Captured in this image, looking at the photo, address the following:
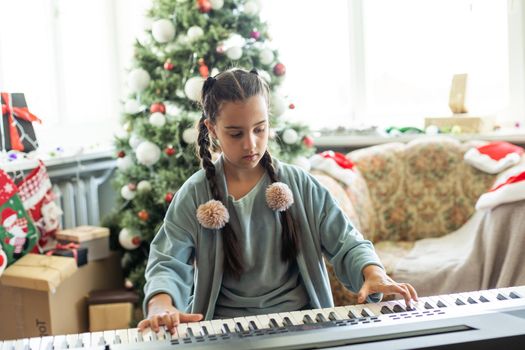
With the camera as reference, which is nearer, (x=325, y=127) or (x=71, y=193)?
(x=71, y=193)

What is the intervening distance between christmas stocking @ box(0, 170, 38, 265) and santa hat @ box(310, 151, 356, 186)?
4.69ft

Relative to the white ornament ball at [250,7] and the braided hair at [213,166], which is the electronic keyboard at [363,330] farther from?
the white ornament ball at [250,7]

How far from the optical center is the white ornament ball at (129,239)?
3.55m

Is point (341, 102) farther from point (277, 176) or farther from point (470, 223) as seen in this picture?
point (277, 176)

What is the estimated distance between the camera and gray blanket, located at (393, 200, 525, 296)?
2873mm

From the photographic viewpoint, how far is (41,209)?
3350mm

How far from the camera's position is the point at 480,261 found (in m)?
3.04

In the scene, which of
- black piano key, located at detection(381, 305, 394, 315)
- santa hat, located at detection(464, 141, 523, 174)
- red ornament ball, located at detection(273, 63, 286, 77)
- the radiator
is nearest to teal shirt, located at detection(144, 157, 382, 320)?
black piano key, located at detection(381, 305, 394, 315)

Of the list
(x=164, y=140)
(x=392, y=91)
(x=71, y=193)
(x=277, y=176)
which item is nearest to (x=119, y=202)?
(x=71, y=193)

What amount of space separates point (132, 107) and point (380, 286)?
2.41m

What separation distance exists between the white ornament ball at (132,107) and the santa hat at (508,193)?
5.65ft

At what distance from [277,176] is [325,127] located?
2646mm

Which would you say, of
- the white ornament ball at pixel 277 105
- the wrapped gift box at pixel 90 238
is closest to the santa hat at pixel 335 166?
the white ornament ball at pixel 277 105

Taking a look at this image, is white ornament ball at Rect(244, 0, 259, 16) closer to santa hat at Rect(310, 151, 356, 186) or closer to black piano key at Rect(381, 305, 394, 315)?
santa hat at Rect(310, 151, 356, 186)
